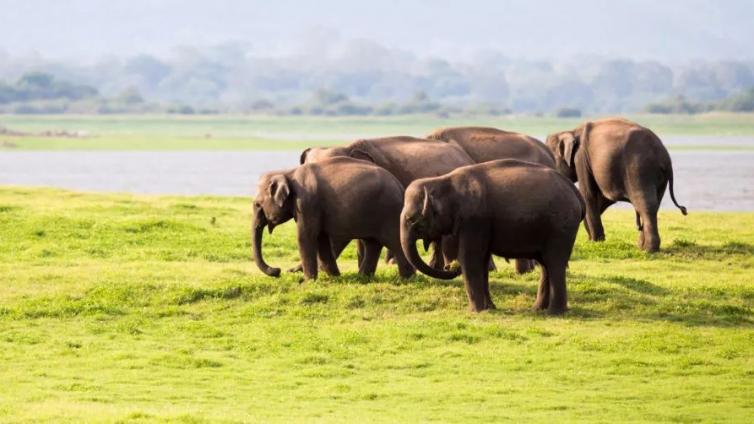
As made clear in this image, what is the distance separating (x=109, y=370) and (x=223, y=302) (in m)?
3.48

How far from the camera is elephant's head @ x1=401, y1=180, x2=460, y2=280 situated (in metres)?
16.4

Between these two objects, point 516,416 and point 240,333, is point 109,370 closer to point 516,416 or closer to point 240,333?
point 240,333

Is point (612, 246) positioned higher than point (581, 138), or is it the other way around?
point (581, 138)

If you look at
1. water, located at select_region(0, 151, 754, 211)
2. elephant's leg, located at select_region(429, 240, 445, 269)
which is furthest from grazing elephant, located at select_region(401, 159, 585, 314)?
water, located at select_region(0, 151, 754, 211)

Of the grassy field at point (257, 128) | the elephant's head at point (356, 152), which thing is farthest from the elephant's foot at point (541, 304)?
the grassy field at point (257, 128)

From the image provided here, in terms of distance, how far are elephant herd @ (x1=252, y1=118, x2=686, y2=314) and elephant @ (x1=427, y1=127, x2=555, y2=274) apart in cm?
1

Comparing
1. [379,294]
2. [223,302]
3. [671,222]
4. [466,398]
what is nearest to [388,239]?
[379,294]

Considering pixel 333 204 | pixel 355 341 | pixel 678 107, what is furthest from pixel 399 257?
pixel 678 107

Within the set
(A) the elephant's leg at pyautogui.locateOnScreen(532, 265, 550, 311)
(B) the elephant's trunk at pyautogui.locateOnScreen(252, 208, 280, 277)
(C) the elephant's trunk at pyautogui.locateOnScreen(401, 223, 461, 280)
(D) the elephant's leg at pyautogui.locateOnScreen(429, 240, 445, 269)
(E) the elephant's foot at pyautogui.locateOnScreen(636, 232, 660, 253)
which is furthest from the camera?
(E) the elephant's foot at pyautogui.locateOnScreen(636, 232, 660, 253)

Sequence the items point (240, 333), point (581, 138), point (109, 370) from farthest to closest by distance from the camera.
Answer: point (581, 138), point (240, 333), point (109, 370)

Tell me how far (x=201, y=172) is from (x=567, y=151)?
124 feet

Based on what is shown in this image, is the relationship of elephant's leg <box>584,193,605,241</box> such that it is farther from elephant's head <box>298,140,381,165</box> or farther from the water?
the water

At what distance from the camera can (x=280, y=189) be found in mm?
18031

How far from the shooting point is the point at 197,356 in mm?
14766
